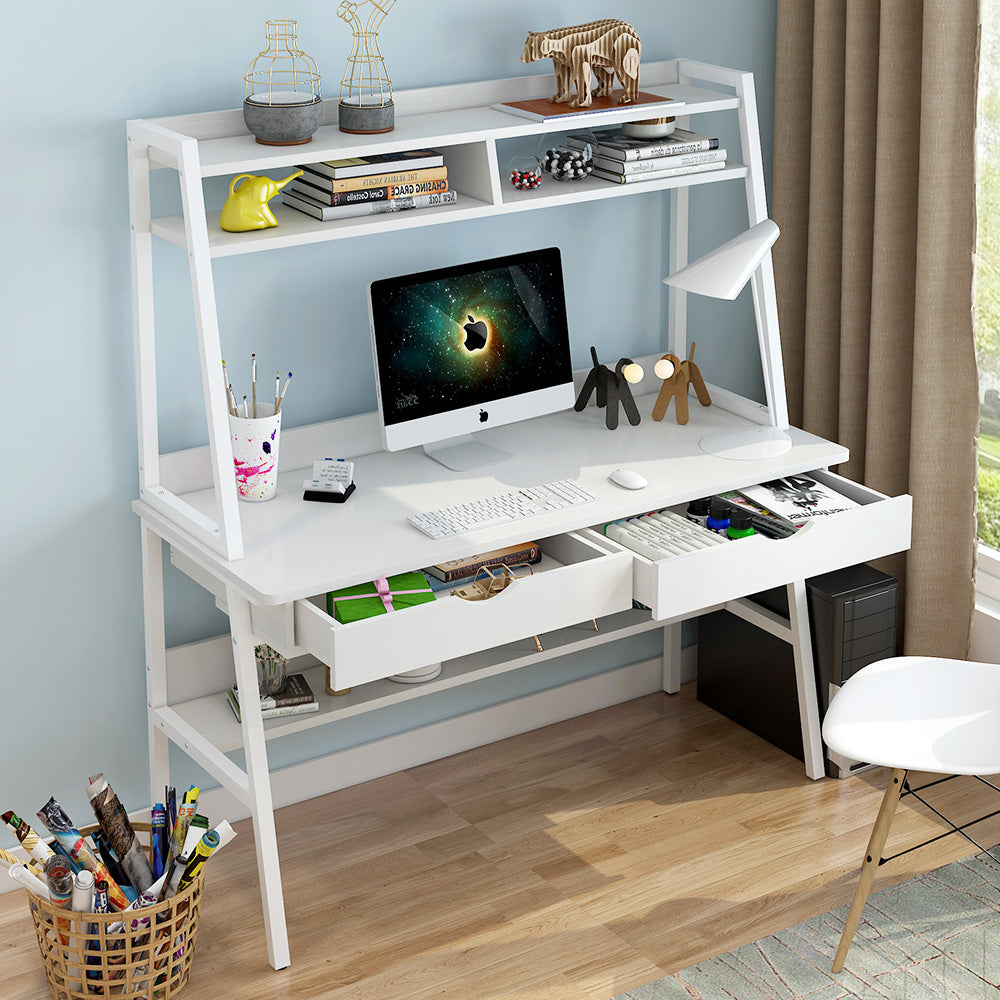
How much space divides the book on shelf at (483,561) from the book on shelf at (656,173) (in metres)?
0.70

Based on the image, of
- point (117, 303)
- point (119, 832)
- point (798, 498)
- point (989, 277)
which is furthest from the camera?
point (989, 277)

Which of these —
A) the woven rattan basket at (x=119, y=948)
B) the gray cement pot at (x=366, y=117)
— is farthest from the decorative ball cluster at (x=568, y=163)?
the woven rattan basket at (x=119, y=948)

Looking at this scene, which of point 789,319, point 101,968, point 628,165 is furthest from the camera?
point 789,319

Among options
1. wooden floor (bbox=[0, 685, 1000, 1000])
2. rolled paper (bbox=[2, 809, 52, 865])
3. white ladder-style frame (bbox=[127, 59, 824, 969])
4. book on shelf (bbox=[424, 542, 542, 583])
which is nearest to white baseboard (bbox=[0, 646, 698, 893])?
wooden floor (bbox=[0, 685, 1000, 1000])

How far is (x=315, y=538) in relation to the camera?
2.36 meters

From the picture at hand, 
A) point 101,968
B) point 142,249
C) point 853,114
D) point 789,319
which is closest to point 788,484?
point 789,319

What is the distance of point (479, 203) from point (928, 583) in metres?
1.24

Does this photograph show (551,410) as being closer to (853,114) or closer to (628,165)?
(628,165)

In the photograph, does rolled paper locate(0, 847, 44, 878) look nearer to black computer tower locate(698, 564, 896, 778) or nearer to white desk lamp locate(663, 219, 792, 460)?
white desk lamp locate(663, 219, 792, 460)

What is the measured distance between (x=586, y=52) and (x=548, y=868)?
4.96 ft

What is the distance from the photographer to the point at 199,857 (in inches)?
89.7

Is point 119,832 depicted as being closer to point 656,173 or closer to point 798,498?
point 798,498

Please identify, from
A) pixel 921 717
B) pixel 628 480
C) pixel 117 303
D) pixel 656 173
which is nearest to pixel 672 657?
pixel 628 480

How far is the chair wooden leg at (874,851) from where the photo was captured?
225 centimetres
